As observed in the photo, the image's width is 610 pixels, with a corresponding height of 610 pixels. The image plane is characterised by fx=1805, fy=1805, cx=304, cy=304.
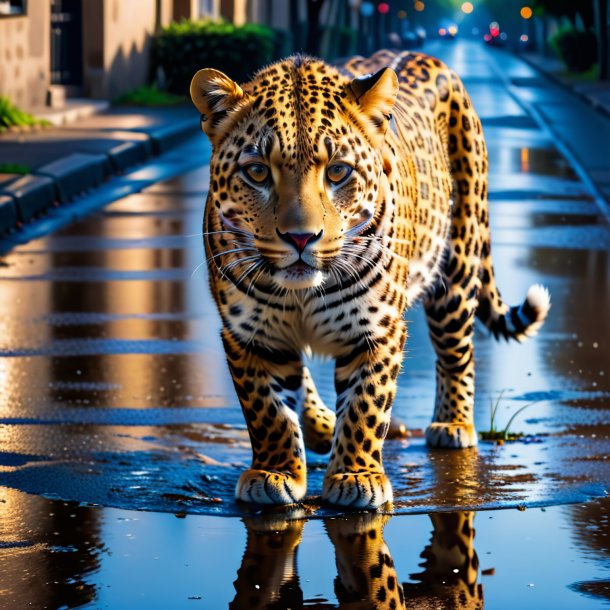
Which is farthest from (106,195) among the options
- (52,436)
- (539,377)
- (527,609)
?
(527,609)

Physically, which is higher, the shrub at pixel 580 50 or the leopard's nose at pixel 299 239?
the leopard's nose at pixel 299 239

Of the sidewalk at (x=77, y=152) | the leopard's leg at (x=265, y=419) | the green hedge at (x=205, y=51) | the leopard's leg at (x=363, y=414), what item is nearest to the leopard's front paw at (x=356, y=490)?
the leopard's leg at (x=363, y=414)

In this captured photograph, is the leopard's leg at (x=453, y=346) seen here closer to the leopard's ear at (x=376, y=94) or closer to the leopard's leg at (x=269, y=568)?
the leopard's ear at (x=376, y=94)

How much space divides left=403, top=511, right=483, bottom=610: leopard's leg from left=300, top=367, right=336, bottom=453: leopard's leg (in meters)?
1.07

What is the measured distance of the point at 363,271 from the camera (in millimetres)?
5922

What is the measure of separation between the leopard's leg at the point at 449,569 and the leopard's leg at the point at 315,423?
42.3 inches

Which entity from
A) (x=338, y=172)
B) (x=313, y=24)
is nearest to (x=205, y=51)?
(x=313, y=24)

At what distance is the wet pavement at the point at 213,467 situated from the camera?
17.0 feet

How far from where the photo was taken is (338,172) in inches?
222

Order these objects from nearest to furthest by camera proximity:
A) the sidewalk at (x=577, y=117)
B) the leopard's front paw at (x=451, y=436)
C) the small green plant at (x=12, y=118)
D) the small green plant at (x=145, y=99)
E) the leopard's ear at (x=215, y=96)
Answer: the leopard's ear at (x=215, y=96), the leopard's front paw at (x=451, y=436), the sidewalk at (x=577, y=117), the small green plant at (x=12, y=118), the small green plant at (x=145, y=99)

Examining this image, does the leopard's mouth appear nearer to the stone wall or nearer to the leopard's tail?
the leopard's tail

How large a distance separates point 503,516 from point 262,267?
45.9 inches

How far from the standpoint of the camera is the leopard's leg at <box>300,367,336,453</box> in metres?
6.95

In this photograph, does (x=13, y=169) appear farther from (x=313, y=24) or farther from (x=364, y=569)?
(x=313, y=24)
